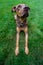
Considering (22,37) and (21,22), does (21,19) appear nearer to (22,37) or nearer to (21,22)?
(21,22)

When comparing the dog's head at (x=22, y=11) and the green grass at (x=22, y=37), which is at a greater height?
the dog's head at (x=22, y=11)

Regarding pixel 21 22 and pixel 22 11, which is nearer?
pixel 22 11

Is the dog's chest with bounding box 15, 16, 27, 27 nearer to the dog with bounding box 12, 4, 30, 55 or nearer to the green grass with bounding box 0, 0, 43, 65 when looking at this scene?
the dog with bounding box 12, 4, 30, 55

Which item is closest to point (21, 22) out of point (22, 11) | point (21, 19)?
point (21, 19)

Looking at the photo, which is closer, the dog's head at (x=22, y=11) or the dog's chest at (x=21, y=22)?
the dog's head at (x=22, y=11)

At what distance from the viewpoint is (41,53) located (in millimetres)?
3500

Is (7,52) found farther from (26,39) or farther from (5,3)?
(5,3)

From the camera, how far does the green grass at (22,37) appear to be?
3479 mm

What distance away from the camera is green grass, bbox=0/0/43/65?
137 inches

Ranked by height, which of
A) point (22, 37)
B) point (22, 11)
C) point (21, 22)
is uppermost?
point (22, 11)

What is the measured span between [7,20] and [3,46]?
0.42 meters

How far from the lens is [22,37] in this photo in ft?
11.9

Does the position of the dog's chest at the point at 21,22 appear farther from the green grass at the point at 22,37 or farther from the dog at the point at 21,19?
the green grass at the point at 22,37

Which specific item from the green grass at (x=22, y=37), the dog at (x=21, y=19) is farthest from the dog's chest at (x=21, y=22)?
the green grass at (x=22, y=37)
